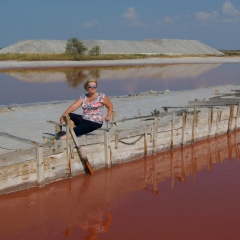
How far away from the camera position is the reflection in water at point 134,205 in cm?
838

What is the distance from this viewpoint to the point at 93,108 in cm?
1092

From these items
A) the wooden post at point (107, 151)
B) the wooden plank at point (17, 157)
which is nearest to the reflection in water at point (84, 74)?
the wooden post at point (107, 151)

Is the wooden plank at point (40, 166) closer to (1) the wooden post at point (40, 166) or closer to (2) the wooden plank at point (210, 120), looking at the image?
(1) the wooden post at point (40, 166)

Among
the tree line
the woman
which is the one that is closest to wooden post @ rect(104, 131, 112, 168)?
the woman

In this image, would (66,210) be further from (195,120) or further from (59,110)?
(59,110)

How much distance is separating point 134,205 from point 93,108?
2634mm

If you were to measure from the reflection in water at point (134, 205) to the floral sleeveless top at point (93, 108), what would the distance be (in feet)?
4.83

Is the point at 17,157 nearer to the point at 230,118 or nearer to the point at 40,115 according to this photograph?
the point at 40,115

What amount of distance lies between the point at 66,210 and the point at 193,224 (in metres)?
2.62

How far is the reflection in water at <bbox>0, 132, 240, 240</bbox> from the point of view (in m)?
8.38

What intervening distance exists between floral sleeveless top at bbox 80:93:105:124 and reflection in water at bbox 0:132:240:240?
1473 mm

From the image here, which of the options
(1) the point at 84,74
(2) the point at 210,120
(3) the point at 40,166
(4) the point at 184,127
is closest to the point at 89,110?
(3) the point at 40,166

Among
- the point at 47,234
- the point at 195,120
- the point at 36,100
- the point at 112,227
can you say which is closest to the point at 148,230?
the point at 112,227

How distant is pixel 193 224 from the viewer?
28.4 feet
